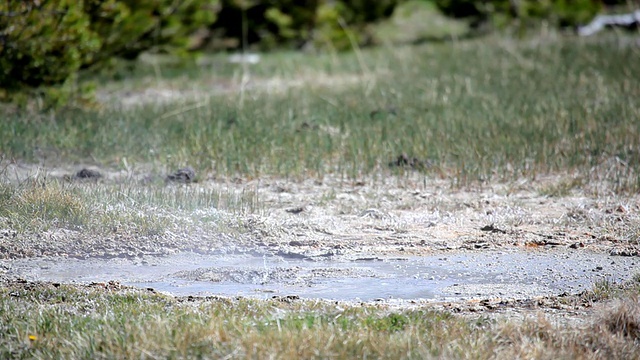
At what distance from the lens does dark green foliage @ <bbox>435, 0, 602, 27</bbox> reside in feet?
58.7

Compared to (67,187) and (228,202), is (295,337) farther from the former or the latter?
(67,187)

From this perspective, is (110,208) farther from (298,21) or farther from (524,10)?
(524,10)

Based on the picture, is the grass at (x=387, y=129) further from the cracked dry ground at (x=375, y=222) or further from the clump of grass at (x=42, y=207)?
the clump of grass at (x=42, y=207)

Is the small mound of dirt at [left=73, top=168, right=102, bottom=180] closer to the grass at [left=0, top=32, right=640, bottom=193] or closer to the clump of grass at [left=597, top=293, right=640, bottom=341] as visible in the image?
the grass at [left=0, top=32, right=640, bottom=193]

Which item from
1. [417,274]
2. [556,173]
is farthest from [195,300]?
[556,173]

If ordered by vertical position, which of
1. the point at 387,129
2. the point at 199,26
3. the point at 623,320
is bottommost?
the point at 199,26

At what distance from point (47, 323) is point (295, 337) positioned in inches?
45.5

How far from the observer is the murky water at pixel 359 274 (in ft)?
15.9

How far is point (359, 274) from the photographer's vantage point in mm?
5160

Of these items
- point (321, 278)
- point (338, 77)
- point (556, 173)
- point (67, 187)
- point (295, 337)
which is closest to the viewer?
point (295, 337)

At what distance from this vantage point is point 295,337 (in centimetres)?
393

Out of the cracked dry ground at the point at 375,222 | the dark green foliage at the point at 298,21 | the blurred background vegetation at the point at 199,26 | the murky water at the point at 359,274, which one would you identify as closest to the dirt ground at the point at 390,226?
the cracked dry ground at the point at 375,222

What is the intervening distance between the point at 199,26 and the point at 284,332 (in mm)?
11070

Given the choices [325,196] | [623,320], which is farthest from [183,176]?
[623,320]
